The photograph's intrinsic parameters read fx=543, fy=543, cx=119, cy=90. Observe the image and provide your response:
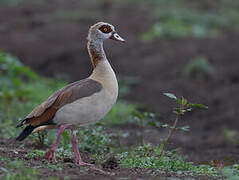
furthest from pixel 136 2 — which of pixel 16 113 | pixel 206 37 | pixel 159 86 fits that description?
pixel 16 113

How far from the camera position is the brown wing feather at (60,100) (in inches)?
213

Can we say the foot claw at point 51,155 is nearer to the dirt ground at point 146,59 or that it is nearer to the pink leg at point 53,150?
the pink leg at point 53,150

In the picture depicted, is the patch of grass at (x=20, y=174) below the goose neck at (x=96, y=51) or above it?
below

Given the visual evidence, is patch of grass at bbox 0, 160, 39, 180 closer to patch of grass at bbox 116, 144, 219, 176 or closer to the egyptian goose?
the egyptian goose

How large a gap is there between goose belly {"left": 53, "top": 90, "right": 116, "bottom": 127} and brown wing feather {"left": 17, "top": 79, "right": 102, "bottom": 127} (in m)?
0.05

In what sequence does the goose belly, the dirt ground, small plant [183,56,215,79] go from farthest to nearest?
small plant [183,56,215,79]
the dirt ground
the goose belly

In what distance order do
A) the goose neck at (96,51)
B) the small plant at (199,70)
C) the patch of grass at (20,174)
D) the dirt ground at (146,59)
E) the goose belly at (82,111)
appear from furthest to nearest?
1. the small plant at (199,70)
2. the dirt ground at (146,59)
3. the goose neck at (96,51)
4. the goose belly at (82,111)
5. the patch of grass at (20,174)

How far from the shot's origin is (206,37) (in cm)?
1906

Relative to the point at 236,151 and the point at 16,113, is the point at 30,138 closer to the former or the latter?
the point at 16,113

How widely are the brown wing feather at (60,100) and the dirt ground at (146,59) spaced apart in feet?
10.3

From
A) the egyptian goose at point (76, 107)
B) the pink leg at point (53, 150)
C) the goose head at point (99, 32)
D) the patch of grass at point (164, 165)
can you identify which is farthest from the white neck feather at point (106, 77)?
the patch of grass at point (164, 165)

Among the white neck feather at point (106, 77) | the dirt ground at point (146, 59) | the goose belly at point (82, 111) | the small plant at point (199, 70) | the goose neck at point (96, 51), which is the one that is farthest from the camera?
the small plant at point (199, 70)

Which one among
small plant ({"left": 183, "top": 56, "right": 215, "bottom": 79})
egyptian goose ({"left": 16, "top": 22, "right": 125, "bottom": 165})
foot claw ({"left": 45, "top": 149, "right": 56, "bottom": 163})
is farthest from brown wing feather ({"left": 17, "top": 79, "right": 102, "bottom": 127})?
small plant ({"left": 183, "top": 56, "right": 215, "bottom": 79})

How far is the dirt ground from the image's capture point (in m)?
11.4
